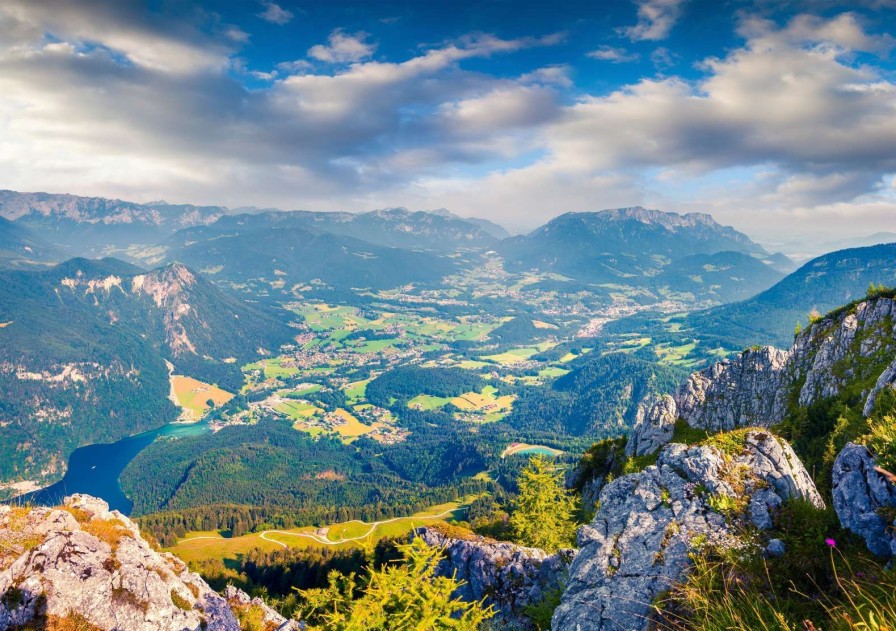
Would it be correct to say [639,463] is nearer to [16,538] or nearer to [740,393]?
[740,393]

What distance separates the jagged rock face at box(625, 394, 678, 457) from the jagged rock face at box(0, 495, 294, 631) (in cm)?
3916

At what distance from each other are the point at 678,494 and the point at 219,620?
40217mm

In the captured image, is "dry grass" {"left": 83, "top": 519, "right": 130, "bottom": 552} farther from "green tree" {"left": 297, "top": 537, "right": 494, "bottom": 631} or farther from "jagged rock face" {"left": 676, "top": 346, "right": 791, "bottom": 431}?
"jagged rock face" {"left": 676, "top": 346, "right": 791, "bottom": 431}

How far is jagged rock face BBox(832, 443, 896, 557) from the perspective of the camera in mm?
9703

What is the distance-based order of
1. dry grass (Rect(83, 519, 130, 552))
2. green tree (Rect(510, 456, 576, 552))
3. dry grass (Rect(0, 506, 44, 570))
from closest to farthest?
dry grass (Rect(0, 506, 44, 570)), dry grass (Rect(83, 519, 130, 552)), green tree (Rect(510, 456, 576, 552))

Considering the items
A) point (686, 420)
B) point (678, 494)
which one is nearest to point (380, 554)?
point (686, 420)

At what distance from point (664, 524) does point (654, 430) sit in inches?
1720

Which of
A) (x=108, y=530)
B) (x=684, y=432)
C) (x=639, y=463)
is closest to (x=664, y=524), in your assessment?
(x=639, y=463)

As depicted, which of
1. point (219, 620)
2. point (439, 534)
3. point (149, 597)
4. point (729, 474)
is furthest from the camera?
point (439, 534)

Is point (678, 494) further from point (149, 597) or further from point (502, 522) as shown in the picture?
point (502, 522)

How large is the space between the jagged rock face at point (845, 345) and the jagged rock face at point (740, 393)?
3845 millimetres

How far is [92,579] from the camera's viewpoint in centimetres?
3391

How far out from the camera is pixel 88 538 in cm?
3638

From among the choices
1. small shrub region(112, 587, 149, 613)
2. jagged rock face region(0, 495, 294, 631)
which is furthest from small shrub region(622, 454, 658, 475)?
small shrub region(112, 587, 149, 613)
